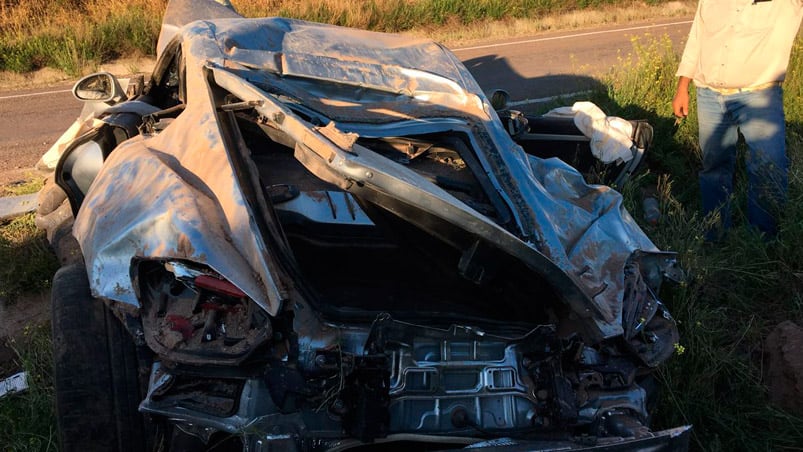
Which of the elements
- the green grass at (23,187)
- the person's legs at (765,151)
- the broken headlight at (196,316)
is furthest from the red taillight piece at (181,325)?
the green grass at (23,187)

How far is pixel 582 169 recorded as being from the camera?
4.88 metres

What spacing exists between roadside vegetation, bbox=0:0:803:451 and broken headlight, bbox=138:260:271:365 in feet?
3.19

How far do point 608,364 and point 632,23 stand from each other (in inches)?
500

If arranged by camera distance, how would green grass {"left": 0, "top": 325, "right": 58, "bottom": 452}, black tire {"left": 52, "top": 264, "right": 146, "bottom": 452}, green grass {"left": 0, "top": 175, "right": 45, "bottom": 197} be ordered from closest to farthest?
black tire {"left": 52, "top": 264, "right": 146, "bottom": 452}, green grass {"left": 0, "top": 325, "right": 58, "bottom": 452}, green grass {"left": 0, "top": 175, "right": 45, "bottom": 197}

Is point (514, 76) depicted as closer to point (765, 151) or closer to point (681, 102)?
point (681, 102)

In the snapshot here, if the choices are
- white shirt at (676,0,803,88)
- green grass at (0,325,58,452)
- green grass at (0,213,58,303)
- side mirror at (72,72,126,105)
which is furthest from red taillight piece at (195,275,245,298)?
white shirt at (676,0,803,88)

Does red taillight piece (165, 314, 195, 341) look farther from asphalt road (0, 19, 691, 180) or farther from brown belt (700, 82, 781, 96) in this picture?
asphalt road (0, 19, 691, 180)

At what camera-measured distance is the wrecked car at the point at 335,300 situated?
82.0 inches

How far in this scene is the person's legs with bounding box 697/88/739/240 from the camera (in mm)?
4344

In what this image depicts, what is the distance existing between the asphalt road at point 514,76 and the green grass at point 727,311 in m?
3.38

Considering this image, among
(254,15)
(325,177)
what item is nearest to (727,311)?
(325,177)

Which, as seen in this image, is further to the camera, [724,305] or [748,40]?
[748,40]

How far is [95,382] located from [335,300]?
912 millimetres

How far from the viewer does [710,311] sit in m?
3.65
